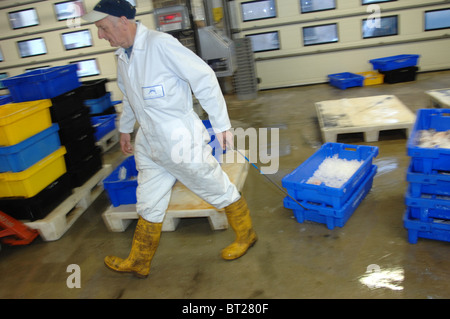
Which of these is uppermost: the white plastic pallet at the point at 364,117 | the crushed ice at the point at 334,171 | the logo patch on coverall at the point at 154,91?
the logo patch on coverall at the point at 154,91

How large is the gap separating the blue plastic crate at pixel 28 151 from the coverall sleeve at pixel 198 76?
5.30 ft

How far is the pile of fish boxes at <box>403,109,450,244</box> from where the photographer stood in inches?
89.0

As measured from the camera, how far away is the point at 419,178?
2316 mm

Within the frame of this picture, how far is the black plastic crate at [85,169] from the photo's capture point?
3619mm

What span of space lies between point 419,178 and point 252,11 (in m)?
6.57

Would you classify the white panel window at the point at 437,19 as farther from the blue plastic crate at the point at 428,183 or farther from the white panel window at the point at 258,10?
the blue plastic crate at the point at 428,183

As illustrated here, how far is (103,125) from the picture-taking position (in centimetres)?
543

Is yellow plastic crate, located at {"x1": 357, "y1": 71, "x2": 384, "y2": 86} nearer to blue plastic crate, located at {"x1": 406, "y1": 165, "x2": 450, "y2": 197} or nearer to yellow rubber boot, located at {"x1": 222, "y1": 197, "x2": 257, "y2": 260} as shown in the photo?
blue plastic crate, located at {"x1": 406, "y1": 165, "x2": 450, "y2": 197}

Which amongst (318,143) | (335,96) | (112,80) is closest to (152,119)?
(318,143)

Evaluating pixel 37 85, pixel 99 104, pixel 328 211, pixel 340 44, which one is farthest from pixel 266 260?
pixel 340 44

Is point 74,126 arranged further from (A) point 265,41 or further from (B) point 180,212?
(A) point 265,41

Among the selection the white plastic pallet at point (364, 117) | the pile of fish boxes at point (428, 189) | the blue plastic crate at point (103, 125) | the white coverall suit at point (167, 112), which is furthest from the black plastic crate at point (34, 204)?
the white plastic pallet at point (364, 117)

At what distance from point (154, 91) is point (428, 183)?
179cm

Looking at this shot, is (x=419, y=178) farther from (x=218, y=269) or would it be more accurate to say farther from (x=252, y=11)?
(x=252, y=11)
